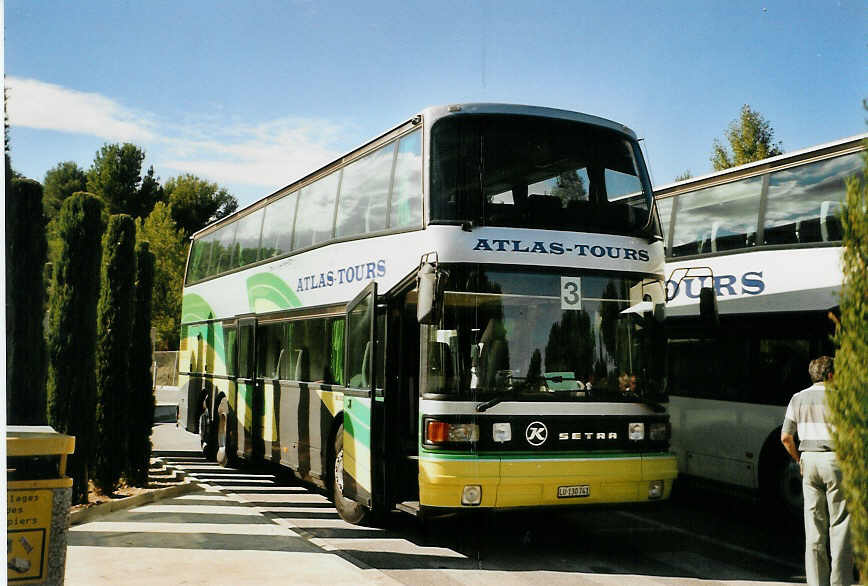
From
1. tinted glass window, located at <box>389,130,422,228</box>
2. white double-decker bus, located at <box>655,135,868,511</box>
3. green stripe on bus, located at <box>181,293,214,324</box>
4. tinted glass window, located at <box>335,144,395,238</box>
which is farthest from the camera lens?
green stripe on bus, located at <box>181,293,214,324</box>

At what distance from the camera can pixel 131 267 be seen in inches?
467

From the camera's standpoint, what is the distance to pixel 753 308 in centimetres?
1123

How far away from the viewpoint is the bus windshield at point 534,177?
339 inches

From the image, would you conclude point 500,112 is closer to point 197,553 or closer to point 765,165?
point 765,165

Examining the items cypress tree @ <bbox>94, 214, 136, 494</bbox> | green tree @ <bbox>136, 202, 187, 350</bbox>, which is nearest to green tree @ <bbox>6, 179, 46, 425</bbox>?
cypress tree @ <bbox>94, 214, 136, 494</bbox>

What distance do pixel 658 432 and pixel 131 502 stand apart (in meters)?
6.08

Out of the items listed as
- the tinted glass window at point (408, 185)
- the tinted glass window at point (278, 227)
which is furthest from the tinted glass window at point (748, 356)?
the tinted glass window at point (278, 227)

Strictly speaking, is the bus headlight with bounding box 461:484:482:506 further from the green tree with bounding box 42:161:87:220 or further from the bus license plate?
the green tree with bounding box 42:161:87:220

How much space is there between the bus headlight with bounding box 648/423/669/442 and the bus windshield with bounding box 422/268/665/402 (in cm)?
27

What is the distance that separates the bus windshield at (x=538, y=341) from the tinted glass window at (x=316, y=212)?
11.5 ft

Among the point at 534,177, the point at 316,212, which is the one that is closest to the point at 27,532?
the point at 534,177

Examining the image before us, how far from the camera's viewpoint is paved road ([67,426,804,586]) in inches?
299

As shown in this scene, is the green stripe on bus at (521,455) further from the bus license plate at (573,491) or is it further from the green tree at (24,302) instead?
the green tree at (24,302)

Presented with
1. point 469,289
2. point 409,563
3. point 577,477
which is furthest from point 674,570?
point 469,289
